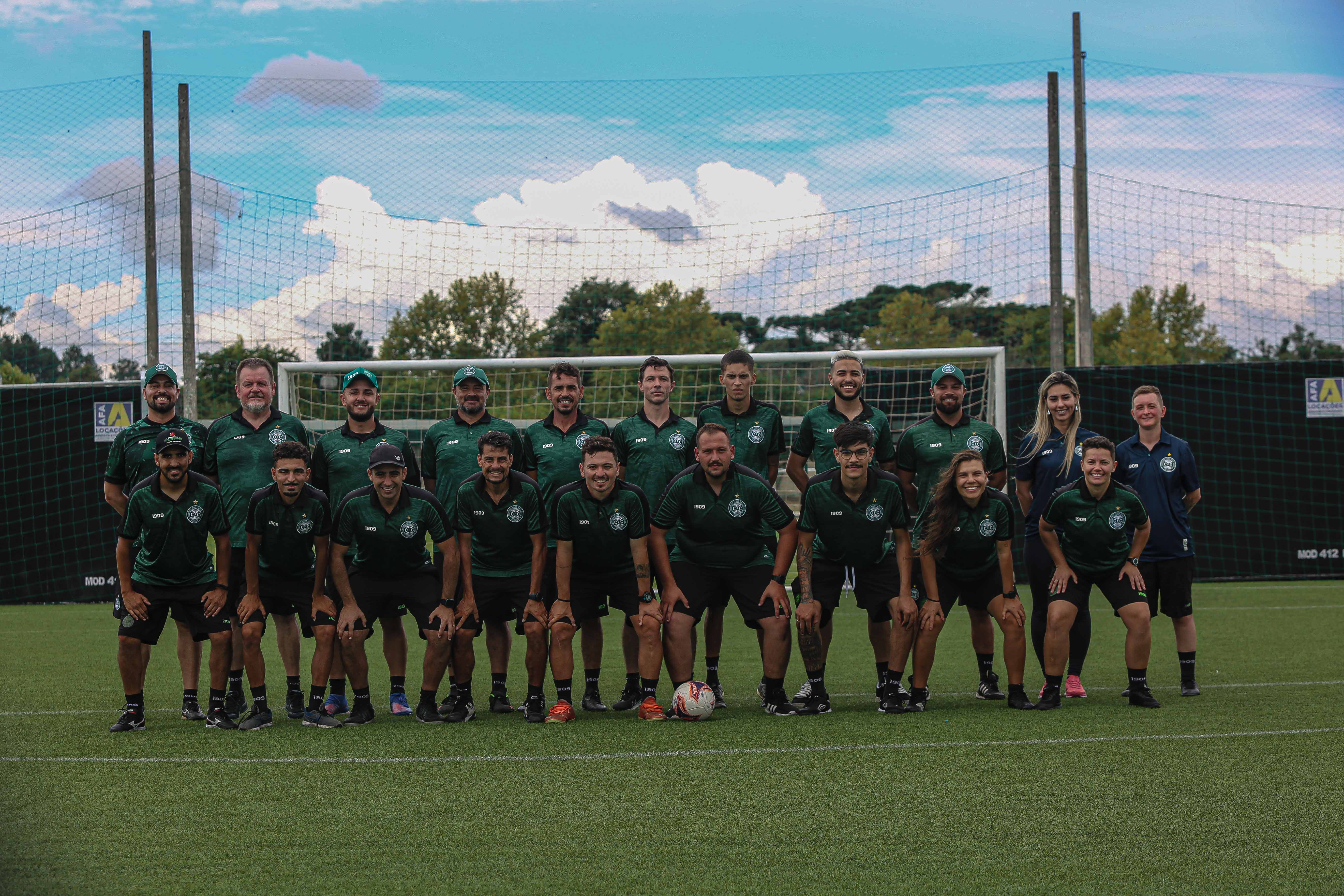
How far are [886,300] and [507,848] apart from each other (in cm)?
2056

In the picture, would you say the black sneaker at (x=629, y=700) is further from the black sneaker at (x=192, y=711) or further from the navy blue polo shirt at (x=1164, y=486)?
the navy blue polo shirt at (x=1164, y=486)

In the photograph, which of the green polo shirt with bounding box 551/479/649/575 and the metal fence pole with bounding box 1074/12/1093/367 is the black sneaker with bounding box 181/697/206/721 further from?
the metal fence pole with bounding box 1074/12/1093/367

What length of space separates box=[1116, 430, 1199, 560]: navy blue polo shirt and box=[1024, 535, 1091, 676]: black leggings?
1.68 feet

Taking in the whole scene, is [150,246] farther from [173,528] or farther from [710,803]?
[710,803]

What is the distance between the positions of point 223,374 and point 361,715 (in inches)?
545

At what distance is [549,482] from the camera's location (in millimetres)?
7117

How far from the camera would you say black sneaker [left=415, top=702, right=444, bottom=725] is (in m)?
6.47

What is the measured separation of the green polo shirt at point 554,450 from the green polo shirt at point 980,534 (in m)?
1.98

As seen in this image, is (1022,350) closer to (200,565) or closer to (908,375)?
(908,375)

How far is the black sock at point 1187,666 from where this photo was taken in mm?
6992

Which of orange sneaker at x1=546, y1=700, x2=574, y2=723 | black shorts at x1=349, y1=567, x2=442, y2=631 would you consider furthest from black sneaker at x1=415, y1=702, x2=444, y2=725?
orange sneaker at x1=546, y1=700, x2=574, y2=723

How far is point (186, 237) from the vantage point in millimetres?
14992

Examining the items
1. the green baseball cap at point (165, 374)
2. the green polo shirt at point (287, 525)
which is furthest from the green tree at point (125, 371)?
the green polo shirt at point (287, 525)

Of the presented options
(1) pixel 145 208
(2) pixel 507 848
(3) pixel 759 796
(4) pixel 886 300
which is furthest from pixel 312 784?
(4) pixel 886 300
